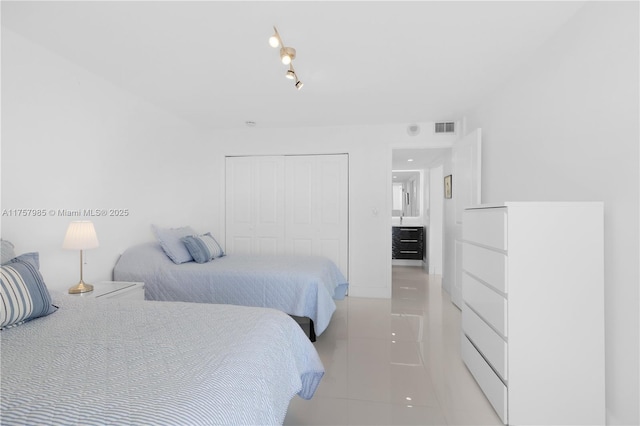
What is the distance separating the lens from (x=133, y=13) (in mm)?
1865

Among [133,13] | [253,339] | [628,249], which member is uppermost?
[133,13]

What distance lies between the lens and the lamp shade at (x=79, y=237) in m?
2.17

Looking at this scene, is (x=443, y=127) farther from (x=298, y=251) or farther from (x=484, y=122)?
(x=298, y=251)

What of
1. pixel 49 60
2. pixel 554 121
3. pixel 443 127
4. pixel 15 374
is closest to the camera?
pixel 15 374

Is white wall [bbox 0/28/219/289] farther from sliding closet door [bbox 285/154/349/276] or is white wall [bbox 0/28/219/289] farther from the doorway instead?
the doorway

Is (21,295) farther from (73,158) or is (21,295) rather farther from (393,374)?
(393,374)

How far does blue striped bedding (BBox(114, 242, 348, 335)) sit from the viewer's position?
2.71 metres

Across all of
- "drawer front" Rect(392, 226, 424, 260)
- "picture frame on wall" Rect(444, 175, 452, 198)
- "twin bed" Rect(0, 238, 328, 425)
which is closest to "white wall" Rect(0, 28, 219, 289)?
"twin bed" Rect(0, 238, 328, 425)

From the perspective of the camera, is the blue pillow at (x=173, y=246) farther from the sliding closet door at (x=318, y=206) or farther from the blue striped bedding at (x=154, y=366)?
the sliding closet door at (x=318, y=206)

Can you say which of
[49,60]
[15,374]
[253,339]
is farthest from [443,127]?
[15,374]

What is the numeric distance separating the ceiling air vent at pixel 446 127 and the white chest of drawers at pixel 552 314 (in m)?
2.70

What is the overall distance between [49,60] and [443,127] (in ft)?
14.0

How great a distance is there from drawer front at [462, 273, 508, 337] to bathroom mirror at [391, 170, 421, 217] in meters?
4.35

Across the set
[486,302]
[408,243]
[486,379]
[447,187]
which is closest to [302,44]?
[486,302]
